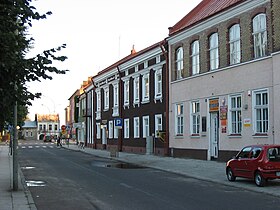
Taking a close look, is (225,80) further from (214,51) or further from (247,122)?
(247,122)

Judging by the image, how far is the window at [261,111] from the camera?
2280 cm

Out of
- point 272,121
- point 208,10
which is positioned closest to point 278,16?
point 272,121

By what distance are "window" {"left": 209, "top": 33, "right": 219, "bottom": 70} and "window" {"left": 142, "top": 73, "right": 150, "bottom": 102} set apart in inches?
416

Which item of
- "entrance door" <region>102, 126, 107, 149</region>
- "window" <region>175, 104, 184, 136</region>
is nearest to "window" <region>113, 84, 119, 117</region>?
"entrance door" <region>102, 126, 107, 149</region>

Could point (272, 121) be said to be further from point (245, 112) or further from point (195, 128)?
point (195, 128)

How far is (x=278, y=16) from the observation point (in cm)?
2181

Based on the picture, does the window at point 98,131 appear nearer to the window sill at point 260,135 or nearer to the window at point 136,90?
the window at point 136,90

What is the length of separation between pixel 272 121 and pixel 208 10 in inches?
428

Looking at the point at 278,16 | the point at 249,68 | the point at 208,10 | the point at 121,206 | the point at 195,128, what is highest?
the point at 208,10

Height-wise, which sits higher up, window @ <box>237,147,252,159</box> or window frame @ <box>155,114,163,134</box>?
window frame @ <box>155,114,163,134</box>

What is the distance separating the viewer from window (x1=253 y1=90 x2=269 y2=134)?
2280cm

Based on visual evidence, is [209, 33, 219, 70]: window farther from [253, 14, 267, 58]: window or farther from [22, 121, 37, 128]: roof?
[22, 121, 37, 128]: roof

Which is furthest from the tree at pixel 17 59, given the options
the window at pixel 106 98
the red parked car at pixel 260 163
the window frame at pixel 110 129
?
the window at pixel 106 98

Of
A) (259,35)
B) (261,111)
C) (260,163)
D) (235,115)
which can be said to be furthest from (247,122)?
(260,163)
